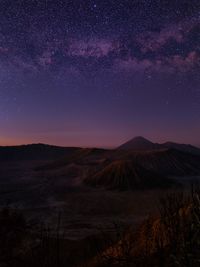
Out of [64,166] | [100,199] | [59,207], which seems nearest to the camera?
[59,207]

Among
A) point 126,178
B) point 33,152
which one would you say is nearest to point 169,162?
point 126,178

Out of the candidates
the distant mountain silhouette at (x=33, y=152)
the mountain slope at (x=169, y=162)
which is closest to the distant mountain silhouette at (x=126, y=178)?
the mountain slope at (x=169, y=162)

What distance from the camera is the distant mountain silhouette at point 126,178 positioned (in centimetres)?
6406

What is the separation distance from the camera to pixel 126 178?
2628 inches

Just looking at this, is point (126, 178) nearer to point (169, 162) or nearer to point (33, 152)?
point (169, 162)

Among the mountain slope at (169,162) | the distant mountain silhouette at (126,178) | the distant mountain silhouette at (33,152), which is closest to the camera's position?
the distant mountain silhouette at (126,178)

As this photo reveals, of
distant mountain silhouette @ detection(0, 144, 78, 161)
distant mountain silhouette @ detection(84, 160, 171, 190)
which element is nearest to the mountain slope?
distant mountain silhouette @ detection(84, 160, 171, 190)

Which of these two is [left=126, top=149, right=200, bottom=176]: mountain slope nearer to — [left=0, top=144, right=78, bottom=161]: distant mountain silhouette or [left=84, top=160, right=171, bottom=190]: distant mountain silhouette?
[left=84, top=160, right=171, bottom=190]: distant mountain silhouette

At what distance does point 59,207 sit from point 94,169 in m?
39.6

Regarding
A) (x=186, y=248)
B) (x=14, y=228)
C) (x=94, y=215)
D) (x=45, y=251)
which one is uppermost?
(x=186, y=248)

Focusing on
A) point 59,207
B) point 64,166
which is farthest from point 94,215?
point 64,166

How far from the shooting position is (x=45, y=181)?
7538 centimetres

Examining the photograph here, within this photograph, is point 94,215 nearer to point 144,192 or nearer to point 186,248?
point 144,192

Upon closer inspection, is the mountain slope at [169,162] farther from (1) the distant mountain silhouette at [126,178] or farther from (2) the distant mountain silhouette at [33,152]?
(2) the distant mountain silhouette at [33,152]
